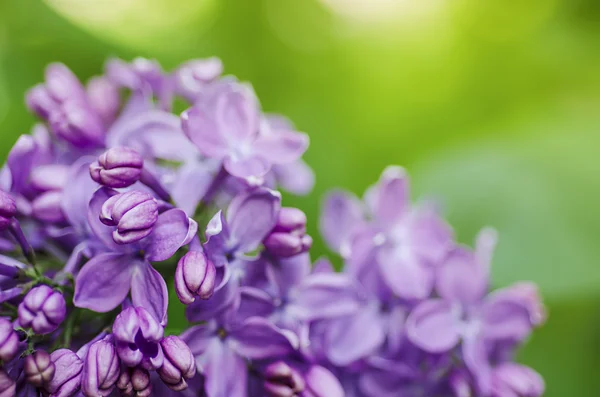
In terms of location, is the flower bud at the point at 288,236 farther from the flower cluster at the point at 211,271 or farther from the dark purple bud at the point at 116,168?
the dark purple bud at the point at 116,168

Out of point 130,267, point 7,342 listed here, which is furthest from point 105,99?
point 7,342

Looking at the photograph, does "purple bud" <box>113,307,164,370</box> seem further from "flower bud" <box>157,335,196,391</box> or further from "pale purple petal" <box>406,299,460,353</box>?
"pale purple petal" <box>406,299,460,353</box>

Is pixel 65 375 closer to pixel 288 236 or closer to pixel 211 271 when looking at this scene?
pixel 211 271

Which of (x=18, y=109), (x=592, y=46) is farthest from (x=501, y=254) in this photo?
(x=18, y=109)

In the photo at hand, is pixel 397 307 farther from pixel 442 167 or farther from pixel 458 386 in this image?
pixel 442 167

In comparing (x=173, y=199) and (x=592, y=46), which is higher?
(x=592, y=46)

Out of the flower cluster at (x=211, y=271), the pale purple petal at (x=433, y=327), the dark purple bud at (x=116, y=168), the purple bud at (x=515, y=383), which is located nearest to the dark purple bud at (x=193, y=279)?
the flower cluster at (x=211, y=271)

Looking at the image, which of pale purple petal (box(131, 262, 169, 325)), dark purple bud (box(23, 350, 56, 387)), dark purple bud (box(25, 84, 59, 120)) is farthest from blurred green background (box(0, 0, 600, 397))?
dark purple bud (box(23, 350, 56, 387))
